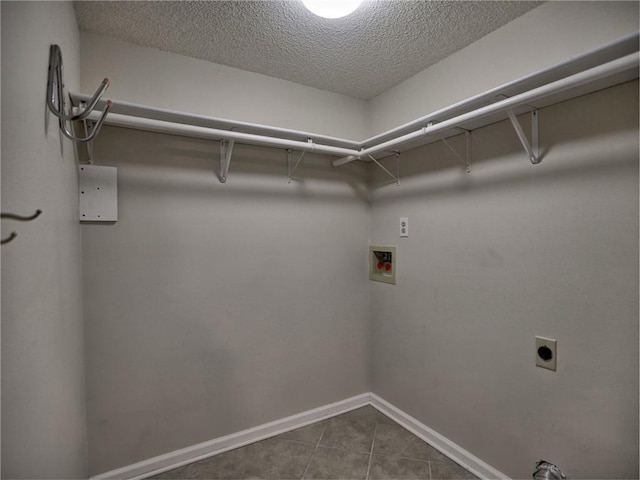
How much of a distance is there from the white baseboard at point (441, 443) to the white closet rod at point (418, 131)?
1809 mm

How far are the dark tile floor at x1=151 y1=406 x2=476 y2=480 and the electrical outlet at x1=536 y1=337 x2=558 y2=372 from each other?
0.79 meters

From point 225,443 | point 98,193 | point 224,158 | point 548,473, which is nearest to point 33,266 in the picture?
point 98,193

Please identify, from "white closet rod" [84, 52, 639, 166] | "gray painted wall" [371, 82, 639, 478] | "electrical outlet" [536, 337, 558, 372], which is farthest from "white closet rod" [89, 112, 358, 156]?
"electrical outlet" [536, 337, 558, 372]

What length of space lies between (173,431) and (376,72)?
2.51 meters

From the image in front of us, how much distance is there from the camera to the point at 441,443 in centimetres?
194

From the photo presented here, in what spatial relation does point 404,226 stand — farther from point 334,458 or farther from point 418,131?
point 334,458

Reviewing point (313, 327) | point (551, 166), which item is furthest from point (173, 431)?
point (551, 166)

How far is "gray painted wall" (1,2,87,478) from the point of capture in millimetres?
750

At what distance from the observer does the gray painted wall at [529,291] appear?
126cm

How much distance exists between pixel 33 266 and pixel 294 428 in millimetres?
1903

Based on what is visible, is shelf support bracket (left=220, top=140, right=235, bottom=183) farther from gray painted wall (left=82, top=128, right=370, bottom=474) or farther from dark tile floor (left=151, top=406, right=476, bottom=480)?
dark tile floor (left=151, top=406, right=476, bottom=480)

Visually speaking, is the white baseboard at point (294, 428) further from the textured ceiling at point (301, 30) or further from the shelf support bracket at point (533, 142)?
the textured ceiling at point (301, 30)

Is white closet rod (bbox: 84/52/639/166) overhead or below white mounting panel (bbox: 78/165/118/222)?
overhead

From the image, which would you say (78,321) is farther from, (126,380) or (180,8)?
(180,8)
